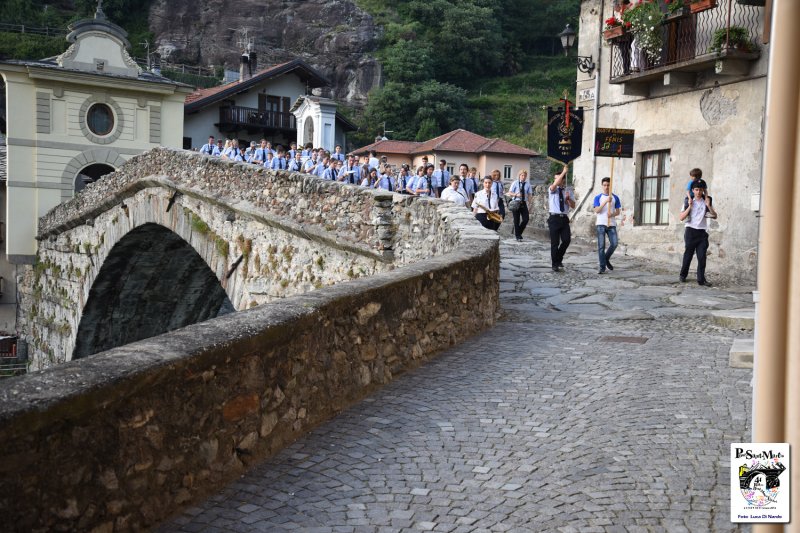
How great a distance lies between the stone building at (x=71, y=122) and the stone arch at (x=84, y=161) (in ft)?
0.11

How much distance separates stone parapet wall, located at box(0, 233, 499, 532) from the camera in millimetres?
2820

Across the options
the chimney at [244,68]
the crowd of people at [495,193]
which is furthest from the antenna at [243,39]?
the crowd of people at [495,193]

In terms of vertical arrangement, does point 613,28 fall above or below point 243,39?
below

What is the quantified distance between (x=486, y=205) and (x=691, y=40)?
461 centimetres

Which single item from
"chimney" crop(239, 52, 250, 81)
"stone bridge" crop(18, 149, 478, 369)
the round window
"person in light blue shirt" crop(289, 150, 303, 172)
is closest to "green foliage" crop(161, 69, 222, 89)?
"chimney" crop(239, 52, 250, 81)

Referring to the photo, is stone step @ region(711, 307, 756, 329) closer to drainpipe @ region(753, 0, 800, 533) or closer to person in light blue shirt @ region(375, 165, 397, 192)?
drainpipe @ region(753, 0, 800, 533)

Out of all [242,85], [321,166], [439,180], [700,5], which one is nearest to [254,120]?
[242,85]

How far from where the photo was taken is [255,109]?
131ft

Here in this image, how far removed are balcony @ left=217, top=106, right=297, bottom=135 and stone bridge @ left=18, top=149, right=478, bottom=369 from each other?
14.3 m

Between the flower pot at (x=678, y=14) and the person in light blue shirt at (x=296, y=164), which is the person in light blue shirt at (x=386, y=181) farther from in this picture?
the flower pot at (x=678, y=14)

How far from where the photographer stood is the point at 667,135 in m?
14.9

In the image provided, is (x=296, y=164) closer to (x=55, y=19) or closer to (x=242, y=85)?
(x=242, y=85)

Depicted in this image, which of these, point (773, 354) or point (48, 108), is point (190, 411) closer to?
point (773, 354)

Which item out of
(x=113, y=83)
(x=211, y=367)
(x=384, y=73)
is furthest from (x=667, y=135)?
(x=384, y=73)
